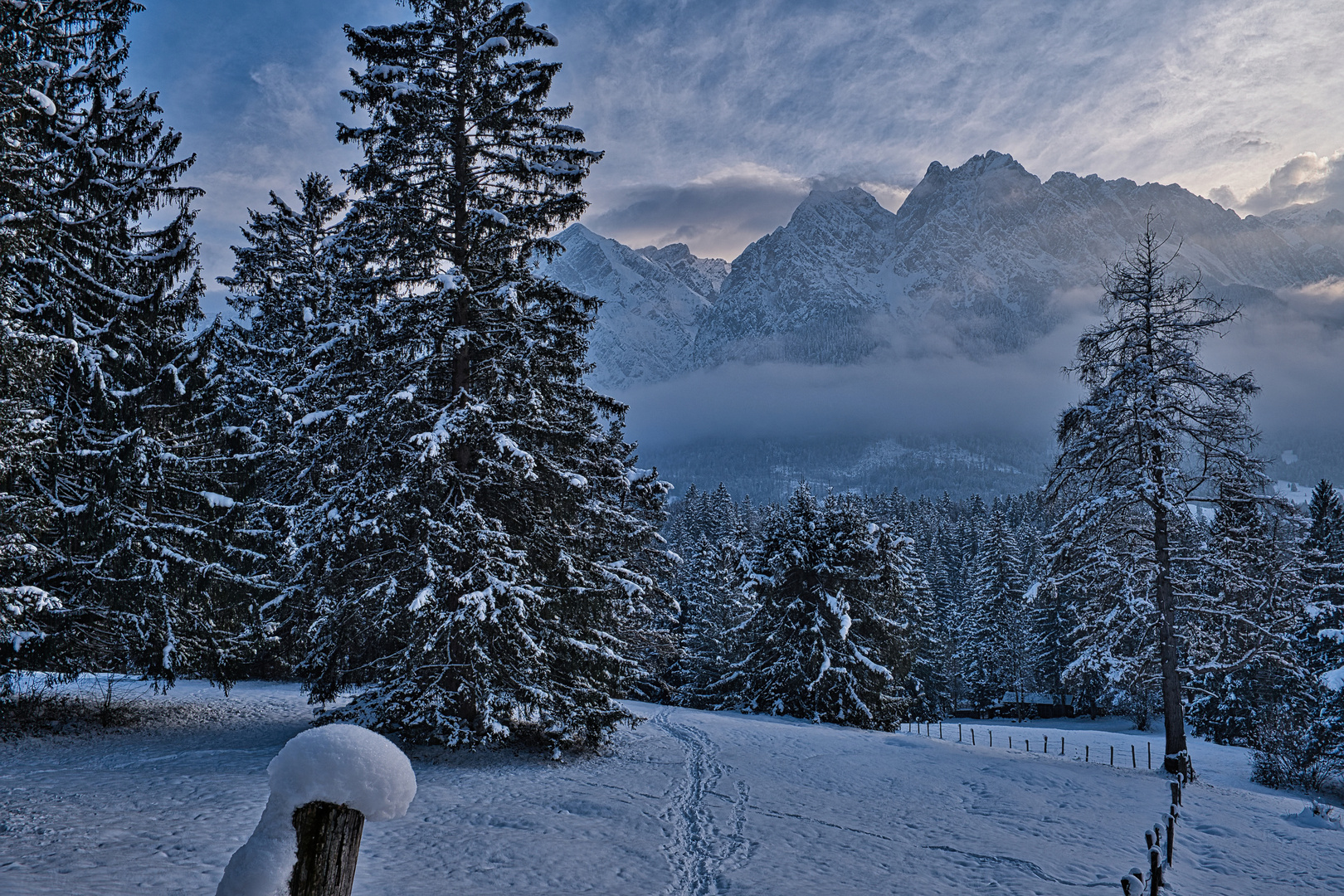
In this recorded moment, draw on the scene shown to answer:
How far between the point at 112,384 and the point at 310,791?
13.3 m

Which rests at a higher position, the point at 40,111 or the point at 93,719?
the point at 40,111

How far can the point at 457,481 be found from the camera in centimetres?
1263

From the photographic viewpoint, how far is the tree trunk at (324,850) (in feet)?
6.63

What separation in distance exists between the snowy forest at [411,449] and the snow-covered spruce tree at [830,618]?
30.6 ft

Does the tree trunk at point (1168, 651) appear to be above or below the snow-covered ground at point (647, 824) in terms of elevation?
above

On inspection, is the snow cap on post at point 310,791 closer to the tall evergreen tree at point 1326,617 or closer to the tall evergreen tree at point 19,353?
the tall evergreen tree at point 19,353

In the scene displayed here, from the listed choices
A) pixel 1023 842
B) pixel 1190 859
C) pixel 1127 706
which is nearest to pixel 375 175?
pixel 1023 842

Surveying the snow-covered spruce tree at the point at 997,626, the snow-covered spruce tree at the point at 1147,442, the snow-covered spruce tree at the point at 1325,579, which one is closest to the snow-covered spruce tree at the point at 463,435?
the snow-covered spruce tree at the point at 1147,442

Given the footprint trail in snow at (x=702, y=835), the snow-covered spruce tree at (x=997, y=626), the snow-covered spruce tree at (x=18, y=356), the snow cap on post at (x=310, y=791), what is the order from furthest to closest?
the snow-covered spruce tree at (x=997, y=626)
the snow-covered spruce tree at (x=18, y=356)
the footprint trail in snow at (x=702, y=835)
the snow cap on post at (x=310, y=791)

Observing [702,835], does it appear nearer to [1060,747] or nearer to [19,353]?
[19,353]

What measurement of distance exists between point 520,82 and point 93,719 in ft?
49.6

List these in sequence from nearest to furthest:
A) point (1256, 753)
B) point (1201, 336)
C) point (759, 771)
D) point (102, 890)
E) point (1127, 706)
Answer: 1. point (102, 890)
2. point (759, 771)
3. point (1201, 336)
4. point (1256, 753)
5. point (1127, 706)

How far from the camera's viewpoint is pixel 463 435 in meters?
12.1

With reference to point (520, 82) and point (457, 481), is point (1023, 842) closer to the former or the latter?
point (457, 481)
